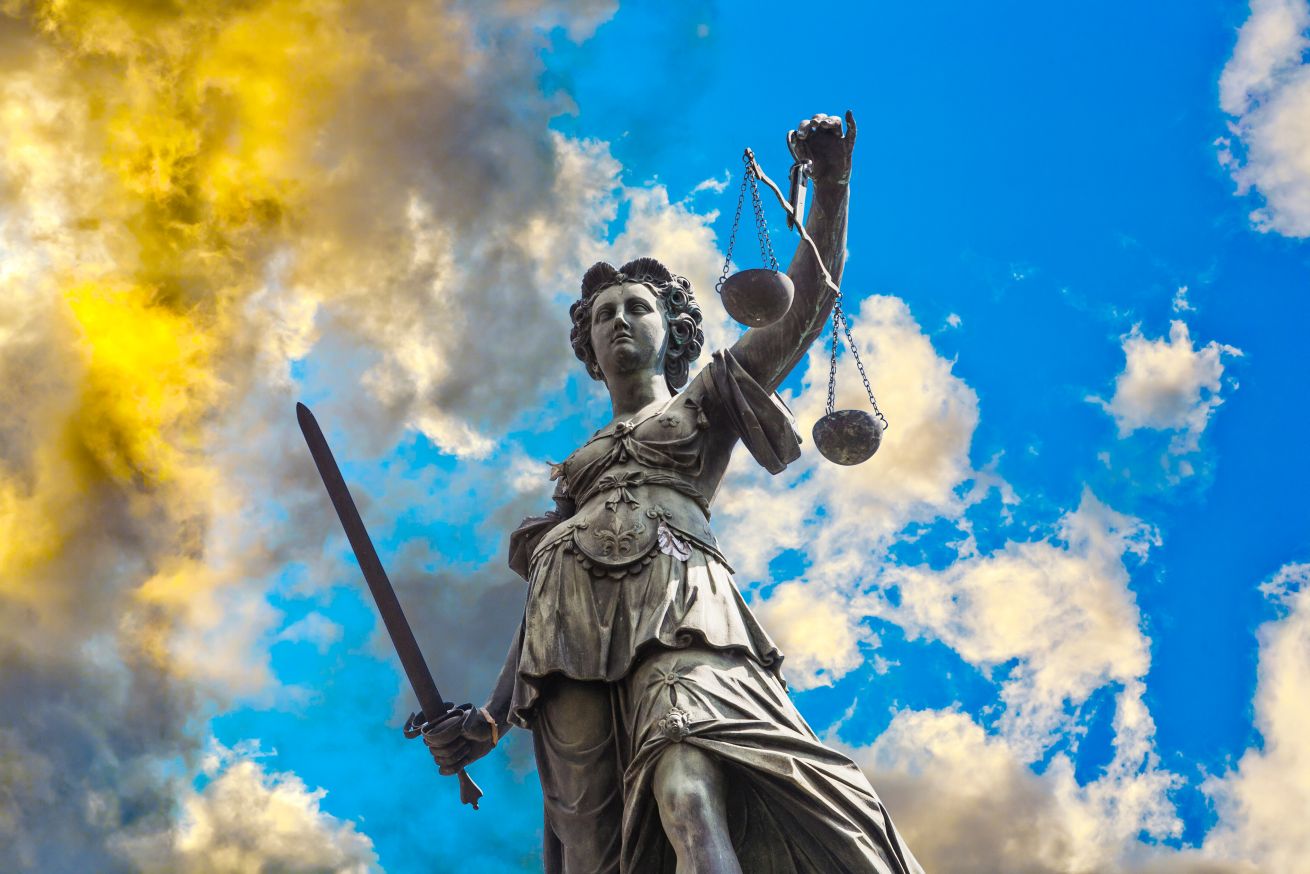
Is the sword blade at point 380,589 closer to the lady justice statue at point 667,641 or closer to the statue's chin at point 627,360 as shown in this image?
the lady justice statue at point 667,641

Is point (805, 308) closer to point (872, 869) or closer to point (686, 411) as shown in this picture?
point (686, 411)

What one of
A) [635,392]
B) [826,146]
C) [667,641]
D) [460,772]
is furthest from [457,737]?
[826,146]

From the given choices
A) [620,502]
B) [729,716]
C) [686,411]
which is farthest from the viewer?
[686,411]

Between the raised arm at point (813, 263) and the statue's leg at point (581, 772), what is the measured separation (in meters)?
3.04

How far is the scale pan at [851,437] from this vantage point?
446 inches

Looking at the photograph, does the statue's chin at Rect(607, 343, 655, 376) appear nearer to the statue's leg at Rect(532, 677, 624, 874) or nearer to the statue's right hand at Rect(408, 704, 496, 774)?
the statue's leg at Rect(532, 677, 624, 874)

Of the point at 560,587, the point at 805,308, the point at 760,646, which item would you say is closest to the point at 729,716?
the point at 760,646

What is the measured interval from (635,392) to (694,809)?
13.9ft

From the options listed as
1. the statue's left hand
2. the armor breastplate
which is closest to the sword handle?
the armor breastplate

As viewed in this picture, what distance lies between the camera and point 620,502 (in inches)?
405

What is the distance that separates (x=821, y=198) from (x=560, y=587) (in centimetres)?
382

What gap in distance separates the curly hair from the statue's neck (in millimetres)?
364

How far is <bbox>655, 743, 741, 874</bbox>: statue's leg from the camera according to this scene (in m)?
8.04

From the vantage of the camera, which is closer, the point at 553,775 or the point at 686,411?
the point at 553,775
